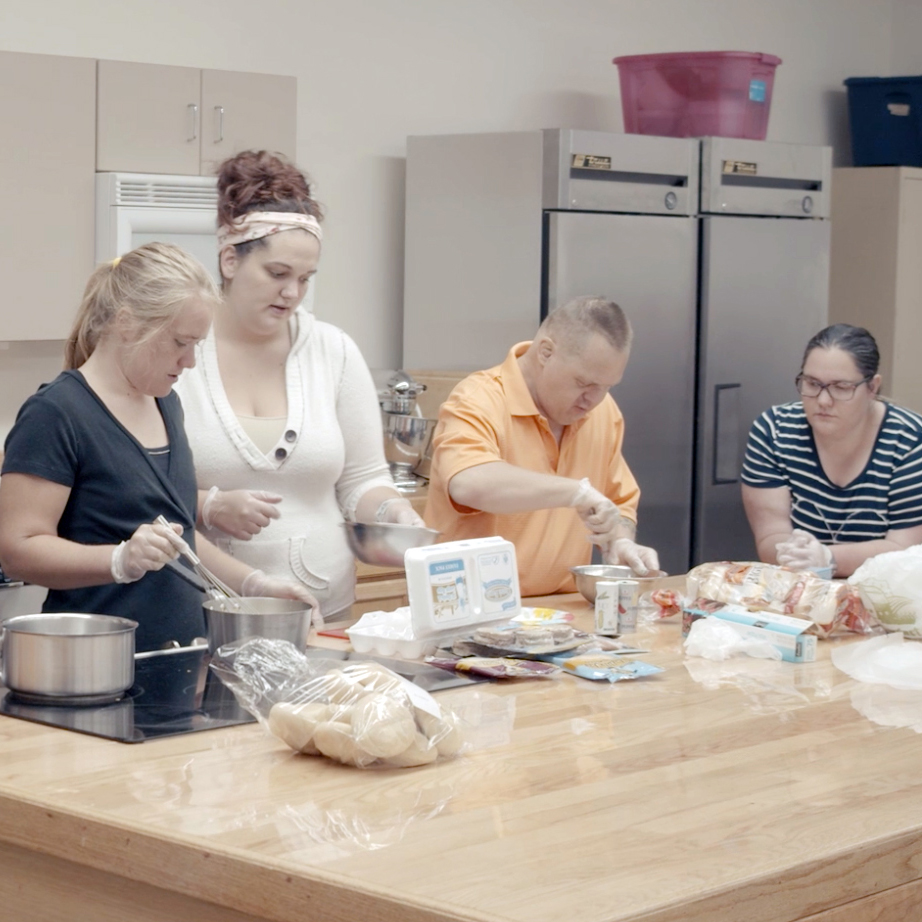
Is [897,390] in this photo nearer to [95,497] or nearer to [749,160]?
[749,160]

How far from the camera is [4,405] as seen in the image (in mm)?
3814

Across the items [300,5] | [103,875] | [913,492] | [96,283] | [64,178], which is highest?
[300,5]

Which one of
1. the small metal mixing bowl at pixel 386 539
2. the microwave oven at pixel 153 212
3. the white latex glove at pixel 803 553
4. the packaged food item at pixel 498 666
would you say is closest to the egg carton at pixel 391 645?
the packaged food item at pixel 498 666

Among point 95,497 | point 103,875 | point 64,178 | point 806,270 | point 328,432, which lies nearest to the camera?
point 103,875

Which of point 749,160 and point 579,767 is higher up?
point 749,160

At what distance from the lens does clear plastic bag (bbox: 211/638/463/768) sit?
1.61 metres

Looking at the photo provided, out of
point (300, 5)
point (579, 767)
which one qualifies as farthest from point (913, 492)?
point (300, 5)

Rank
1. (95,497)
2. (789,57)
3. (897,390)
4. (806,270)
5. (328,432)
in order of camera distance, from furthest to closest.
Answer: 1. (789,57)
2. (897,390)
3. (806,270)
4. (328,432)
5. (95,497)

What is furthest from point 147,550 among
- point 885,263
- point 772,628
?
point 885,263

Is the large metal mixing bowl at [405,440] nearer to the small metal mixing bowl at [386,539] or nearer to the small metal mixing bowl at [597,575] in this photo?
the small metal mixing bowl at [597,575]

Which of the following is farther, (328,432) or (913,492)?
(913,492)

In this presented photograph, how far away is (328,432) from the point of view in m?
2.57

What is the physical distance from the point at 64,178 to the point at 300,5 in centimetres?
117

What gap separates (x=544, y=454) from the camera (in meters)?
2.92
